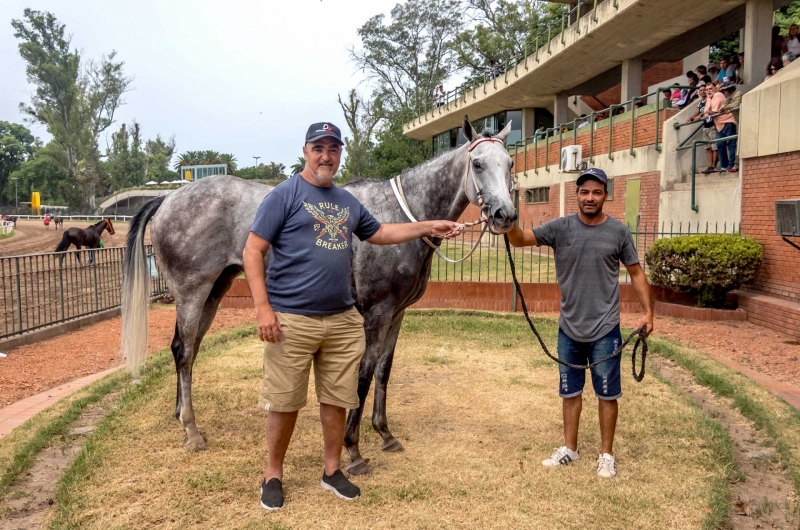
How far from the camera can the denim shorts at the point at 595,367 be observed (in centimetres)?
421

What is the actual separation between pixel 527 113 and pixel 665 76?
7.32m

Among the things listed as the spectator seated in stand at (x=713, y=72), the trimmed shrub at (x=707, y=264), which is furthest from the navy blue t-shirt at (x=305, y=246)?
the spectator seated in stand at (x=713, y=72)

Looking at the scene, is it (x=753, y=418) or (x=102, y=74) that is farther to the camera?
(x=102, y=74)

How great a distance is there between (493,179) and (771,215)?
808cm

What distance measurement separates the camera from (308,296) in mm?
3615

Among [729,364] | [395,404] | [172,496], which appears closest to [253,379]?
[395,404]

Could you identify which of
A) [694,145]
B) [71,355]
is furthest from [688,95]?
[71,355]

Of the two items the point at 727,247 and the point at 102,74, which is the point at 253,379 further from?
the point at 102,74

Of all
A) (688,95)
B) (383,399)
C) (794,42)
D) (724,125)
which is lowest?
(383,399)

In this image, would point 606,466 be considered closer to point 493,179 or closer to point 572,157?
point 493,179

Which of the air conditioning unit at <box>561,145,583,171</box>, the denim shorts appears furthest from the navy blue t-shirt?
the air conditioning unit at <box>561,145,583,171</box>

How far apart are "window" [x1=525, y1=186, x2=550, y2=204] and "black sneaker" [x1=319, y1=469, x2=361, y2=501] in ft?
69.9

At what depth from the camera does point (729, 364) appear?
7.46 meters

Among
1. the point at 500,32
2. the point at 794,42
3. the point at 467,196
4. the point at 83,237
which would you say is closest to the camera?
the point at 467,196
